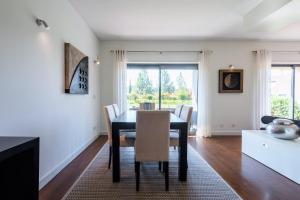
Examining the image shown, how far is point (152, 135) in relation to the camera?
2.58 m

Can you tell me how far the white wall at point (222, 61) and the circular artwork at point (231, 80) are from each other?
25 centimetres

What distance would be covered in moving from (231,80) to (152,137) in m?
4.26

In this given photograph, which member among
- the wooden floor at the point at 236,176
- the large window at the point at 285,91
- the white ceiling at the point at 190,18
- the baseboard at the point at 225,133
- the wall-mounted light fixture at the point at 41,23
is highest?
the white ceiling at the point at 190,18

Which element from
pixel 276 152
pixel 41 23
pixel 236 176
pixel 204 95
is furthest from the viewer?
pixel 204 95

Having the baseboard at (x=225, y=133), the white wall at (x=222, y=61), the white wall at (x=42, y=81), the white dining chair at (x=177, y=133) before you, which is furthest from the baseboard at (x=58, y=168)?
the baseboard at (x=225, y=133)

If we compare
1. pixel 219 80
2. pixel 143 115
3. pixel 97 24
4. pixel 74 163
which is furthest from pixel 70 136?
pixel 219 80

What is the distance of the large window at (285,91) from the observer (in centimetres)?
617

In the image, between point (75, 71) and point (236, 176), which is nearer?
point (236, 176)

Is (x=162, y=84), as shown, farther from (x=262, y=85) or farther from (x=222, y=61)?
(x=262, y=85)

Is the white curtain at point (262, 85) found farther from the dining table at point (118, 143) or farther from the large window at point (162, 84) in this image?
the dining table at point (118, 143)

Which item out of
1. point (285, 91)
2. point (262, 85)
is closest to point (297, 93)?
point (285, 91)

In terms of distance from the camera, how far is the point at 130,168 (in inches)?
130

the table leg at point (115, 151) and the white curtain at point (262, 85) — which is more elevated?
the white curtain at point (262, 85)

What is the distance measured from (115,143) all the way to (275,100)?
5.33 meters
